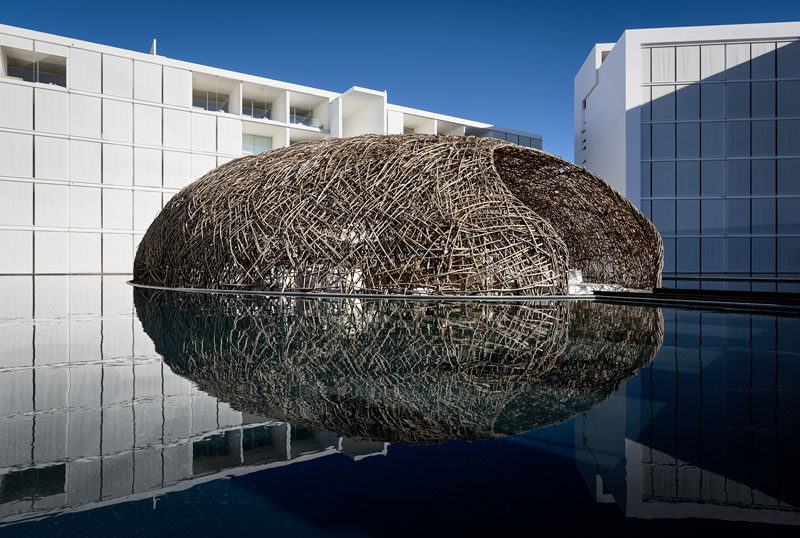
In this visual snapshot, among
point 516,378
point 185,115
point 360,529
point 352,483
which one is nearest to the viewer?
point 360,529

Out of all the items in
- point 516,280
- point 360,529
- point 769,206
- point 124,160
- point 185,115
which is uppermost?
point 185,115

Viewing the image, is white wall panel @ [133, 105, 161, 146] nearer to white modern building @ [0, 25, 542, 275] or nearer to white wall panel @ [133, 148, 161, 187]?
white modern building @ [0, 25, 542, 275]

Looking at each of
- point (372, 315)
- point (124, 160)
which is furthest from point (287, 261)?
point (124, 160)

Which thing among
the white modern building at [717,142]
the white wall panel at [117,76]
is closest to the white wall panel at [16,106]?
the white wall panel at [117,76]

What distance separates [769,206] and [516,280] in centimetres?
1982

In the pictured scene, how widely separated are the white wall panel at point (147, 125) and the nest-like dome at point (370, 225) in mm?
14902

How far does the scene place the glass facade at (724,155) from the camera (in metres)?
21.2

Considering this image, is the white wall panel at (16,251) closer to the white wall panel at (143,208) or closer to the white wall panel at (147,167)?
the white wall panel at (143,208)

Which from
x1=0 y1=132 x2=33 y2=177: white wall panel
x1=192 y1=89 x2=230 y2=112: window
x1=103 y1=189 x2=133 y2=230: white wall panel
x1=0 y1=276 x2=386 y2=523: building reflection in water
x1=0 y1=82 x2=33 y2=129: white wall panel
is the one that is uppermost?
x1=192 y1=89 x2=230 y2=112: window

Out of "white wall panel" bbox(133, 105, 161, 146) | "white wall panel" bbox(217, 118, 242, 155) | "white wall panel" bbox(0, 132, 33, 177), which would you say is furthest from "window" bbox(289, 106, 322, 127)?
"white wall panel" bbox(0, 132, 33, 177)

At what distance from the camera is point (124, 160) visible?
21.3 metres

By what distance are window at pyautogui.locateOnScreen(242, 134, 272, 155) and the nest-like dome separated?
1659 cm

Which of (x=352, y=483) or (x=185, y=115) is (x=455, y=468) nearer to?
(x=352, y=483)

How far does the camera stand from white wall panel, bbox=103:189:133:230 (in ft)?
68.5
